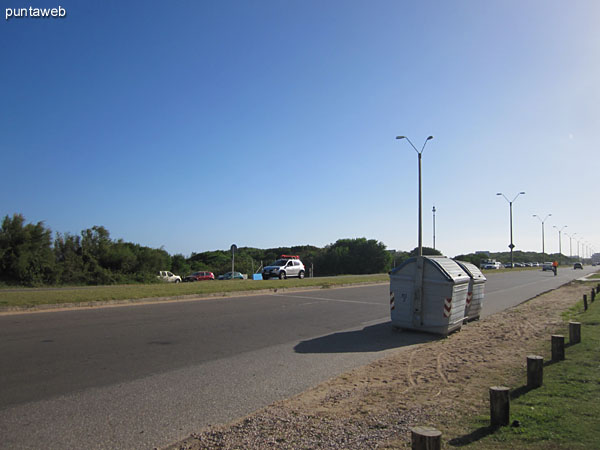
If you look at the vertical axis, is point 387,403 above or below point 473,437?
below

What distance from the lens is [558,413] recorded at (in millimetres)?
4801

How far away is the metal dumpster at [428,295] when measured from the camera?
11227mm

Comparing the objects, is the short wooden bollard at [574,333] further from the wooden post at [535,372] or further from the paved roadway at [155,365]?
the wooden post at [535,372]

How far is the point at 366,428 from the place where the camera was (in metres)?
4.75

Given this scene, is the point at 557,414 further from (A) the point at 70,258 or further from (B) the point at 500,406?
(A) the point at 70,258

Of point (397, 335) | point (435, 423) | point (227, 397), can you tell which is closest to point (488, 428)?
point (435, 423)

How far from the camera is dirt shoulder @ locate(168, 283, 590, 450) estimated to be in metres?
4.47

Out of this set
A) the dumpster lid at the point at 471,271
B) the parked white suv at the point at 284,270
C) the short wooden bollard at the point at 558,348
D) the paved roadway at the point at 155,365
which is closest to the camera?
the paved roadway at the point at 155,365

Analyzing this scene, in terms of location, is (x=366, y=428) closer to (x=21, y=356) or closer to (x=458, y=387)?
(x=458, y=387)

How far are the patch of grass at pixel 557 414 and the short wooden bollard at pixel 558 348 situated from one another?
290 millimetres

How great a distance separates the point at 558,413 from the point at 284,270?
3078 cm

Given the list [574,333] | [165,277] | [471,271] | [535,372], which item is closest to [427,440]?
[535,372]

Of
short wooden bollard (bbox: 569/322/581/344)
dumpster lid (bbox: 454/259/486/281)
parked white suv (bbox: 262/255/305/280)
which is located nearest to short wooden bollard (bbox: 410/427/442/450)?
short wooden bollard (bbox: 569/322/581/344)

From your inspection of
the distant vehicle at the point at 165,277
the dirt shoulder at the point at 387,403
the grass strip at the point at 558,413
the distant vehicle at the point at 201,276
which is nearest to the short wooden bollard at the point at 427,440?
the dirt shoulder at the point at 387,403
